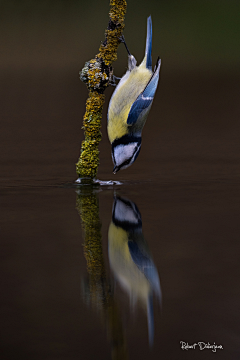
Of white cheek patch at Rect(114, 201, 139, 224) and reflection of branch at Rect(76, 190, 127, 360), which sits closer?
reflection of branch at Rect(76, 190, 127, 360)

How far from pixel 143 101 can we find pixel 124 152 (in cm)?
24

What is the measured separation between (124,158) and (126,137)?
10 cm

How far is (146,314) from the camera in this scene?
84 centimetres

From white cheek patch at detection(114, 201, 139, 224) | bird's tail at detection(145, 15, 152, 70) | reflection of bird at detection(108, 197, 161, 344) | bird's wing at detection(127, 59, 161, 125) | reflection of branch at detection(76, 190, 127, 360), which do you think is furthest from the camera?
bird's tail at detection(145, 15, 152, 70)

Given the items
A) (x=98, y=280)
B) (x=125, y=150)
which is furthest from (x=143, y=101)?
(x=98, y=280)

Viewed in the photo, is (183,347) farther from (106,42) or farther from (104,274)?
(106,42)

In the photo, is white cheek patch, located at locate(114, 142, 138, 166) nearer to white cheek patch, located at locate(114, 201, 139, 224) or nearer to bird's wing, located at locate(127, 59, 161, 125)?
bird's wing, located at locate(127, 59, 161, 125)

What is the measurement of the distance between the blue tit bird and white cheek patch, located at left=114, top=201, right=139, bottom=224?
0.33 meters

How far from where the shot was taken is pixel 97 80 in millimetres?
1960

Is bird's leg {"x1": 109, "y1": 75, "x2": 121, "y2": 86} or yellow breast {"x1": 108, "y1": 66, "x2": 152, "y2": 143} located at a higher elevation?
bird's leg {"x1": 109, "y1": 75, "x2": 121, "y2": 86}

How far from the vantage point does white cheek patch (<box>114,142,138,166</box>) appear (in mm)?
1908

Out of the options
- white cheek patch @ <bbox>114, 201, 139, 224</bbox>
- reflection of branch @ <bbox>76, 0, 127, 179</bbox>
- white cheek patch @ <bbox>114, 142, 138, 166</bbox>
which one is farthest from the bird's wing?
white cheek patch @ <bbox>114, 201, 139, 224</bbox>

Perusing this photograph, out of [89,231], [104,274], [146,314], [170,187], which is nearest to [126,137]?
[170,187]

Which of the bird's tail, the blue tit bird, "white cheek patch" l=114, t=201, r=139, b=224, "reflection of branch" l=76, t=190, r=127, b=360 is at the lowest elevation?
"reflection of branch" l=76, t=190, r=127, b=360
